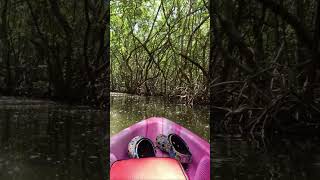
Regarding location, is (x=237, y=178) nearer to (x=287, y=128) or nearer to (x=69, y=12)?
(x=287, y=128)

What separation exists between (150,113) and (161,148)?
0.46 feet

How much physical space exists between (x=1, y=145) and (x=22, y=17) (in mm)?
5099

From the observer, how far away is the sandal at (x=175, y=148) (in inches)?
80.3

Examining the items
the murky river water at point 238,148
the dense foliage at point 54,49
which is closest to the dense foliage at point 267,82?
the murky river water at point 238,148

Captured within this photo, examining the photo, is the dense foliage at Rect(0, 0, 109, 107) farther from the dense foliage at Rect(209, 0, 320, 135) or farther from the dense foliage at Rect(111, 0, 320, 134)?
the dense foliage at Rect(209, 0, 320, 135)

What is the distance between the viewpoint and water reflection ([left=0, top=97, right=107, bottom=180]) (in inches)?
122

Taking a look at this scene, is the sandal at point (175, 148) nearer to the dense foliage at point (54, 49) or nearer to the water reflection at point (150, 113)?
the water reflection at point (150, 113)

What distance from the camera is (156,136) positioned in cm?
206

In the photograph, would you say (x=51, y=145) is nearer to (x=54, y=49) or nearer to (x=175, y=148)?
(x=175, y=148)

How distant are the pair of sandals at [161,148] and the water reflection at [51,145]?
95 cm

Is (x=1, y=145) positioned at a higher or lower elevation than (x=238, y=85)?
lower

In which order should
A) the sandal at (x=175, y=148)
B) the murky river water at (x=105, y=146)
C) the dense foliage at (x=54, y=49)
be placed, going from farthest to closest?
1. the dense foliage at (x=54, y=49)
2. the murky river water at (x=105, y=146)
3. the sandal at (x=175, y=148)

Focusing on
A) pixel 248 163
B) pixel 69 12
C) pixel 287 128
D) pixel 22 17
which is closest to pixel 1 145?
pixel 248 163

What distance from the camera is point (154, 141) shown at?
205 centimetres
